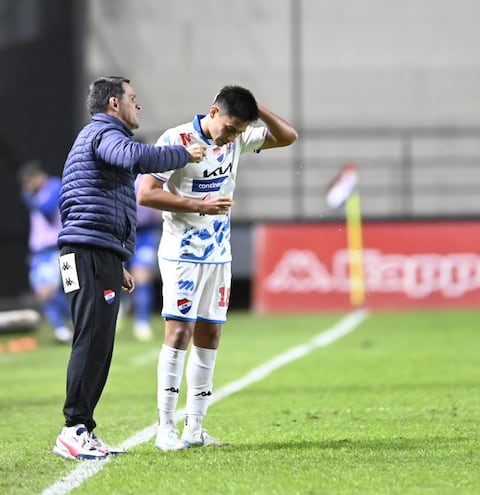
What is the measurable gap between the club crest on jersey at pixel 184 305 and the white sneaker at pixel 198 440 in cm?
68

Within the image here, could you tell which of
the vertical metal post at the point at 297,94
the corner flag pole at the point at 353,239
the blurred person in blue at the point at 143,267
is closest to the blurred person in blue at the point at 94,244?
the blurred person in blue at the point at 143,267

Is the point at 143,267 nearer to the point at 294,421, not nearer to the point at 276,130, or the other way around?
the point at 294,421

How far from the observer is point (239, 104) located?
24.9 ft

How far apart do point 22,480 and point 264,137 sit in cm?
255

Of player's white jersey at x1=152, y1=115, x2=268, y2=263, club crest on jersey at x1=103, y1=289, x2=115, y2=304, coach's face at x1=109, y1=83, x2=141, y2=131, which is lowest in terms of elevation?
club crest on jersey at x1=103, y1=289, x2=115, y2=304

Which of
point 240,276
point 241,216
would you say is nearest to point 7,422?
point 240,276

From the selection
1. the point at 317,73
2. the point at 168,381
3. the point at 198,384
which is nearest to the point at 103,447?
the point at 168,381

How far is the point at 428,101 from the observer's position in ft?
82.7

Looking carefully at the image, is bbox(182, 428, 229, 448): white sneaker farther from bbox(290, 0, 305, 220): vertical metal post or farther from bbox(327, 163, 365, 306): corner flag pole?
bbox(290, 0, 305, 220): vertical metal post

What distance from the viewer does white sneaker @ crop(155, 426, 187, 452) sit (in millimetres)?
7785

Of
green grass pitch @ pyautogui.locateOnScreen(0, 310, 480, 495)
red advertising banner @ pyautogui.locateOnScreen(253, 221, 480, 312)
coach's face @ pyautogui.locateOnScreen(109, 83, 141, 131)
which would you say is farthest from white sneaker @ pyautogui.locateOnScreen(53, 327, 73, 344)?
coach's face @ pyautogui.locateOnScreen(109, 83, 141, 131)

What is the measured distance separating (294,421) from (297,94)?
55.1ft

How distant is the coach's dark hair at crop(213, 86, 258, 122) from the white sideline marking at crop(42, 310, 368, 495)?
1.97 metres

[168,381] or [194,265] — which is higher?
[194,265]
